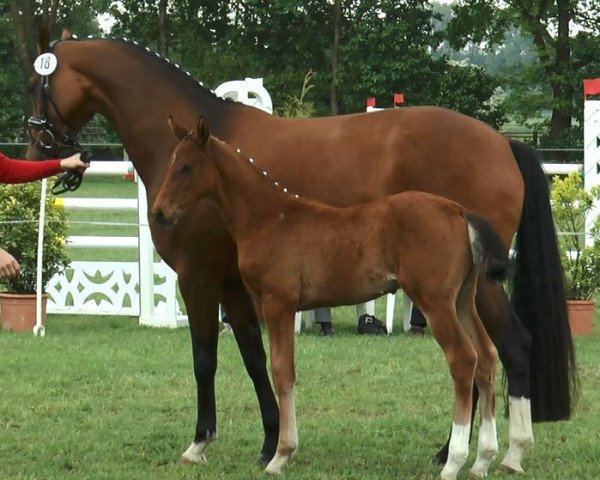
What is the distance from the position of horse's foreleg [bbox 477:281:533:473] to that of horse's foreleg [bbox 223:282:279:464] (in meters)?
1.19

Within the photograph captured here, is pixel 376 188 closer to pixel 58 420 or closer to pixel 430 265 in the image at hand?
pixel 430 265

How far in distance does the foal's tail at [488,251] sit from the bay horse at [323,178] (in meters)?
0.43

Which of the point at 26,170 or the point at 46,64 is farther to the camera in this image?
the point at 46,64

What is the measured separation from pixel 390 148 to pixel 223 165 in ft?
3.03

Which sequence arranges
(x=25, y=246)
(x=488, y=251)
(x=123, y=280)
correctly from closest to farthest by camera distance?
(x=488, y=251) → (x=25, y=246) → (x=123, y=280)

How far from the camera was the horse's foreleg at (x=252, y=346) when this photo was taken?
5629 mm

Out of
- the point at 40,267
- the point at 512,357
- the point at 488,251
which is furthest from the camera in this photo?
the point at 40,267

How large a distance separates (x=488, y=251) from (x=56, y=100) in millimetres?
2549

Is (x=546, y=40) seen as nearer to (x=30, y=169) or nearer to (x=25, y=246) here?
(x=25, y=246)

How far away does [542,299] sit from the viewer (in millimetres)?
5656

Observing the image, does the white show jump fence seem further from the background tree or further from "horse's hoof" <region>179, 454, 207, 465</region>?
the background tree

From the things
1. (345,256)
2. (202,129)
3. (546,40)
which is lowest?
(345,256)

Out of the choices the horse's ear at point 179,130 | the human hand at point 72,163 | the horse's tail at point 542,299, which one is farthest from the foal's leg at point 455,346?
the human hand at point 72,163

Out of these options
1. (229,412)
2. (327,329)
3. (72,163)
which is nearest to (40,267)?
(327,329)
